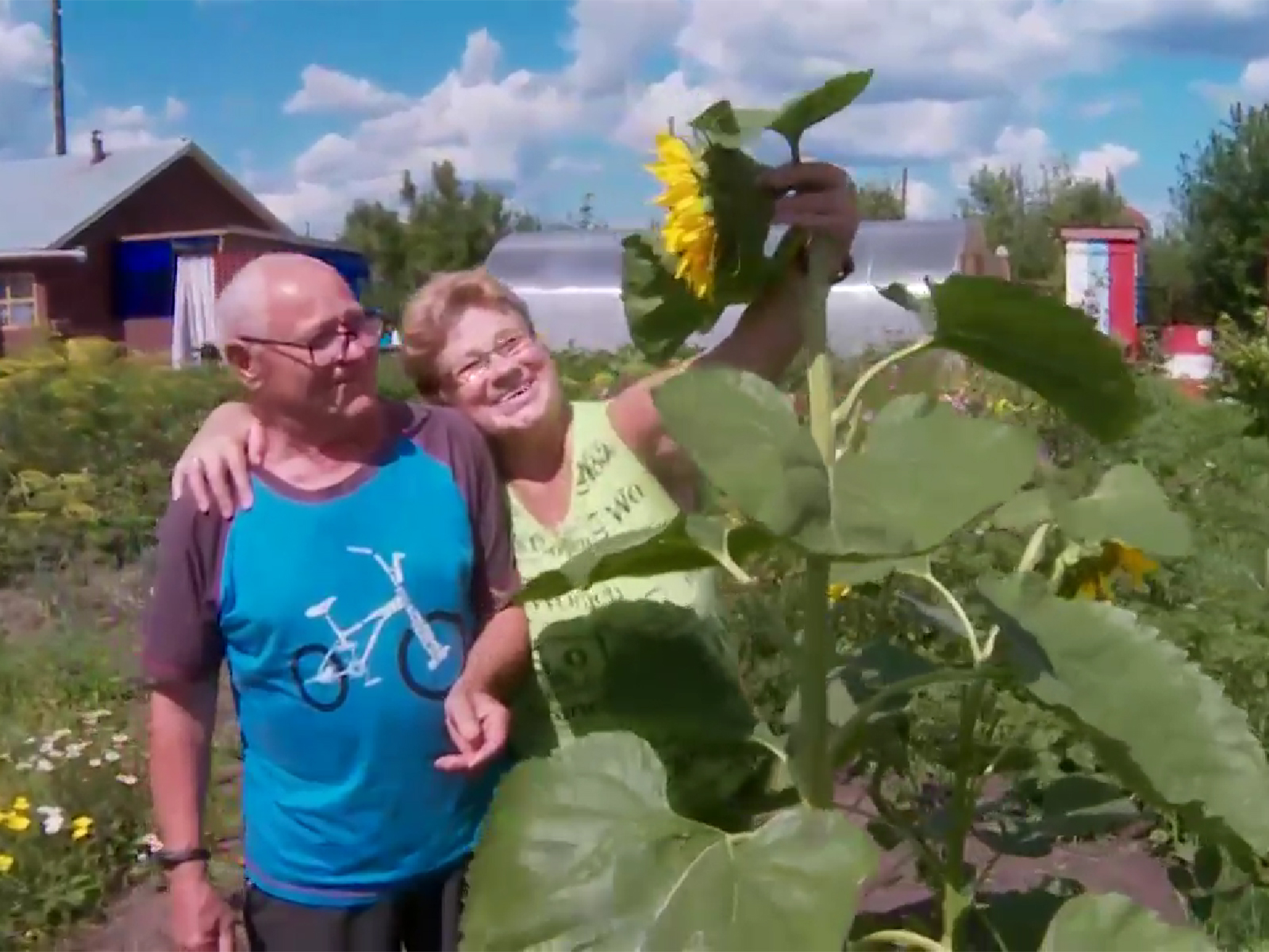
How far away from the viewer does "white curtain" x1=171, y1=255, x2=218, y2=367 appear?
54.4 feet

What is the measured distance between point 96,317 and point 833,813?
20348 millimetres

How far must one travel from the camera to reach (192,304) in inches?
710

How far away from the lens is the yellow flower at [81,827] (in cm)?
305

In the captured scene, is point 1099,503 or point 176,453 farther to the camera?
point 176,453

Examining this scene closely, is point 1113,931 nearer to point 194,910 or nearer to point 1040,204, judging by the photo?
point 194,910

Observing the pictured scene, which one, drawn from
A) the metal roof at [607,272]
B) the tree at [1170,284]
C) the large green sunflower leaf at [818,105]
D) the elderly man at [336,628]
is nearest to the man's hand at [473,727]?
the elderly man at [336,628]

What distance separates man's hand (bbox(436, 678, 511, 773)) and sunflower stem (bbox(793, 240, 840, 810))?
1.93 ft

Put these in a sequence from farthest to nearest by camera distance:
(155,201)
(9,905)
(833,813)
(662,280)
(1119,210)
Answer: (1119,210)
(155,201)
(9,905)
(662,280)
(833,813)

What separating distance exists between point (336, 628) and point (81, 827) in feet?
5.81

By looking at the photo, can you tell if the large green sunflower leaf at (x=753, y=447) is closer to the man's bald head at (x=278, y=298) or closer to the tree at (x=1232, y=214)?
the man's bald head at (x=278, y=298)

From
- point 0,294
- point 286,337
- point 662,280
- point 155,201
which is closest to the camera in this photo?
point 662,280

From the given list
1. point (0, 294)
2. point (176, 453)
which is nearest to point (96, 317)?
point (0, 294)

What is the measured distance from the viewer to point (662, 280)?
104 centimetres

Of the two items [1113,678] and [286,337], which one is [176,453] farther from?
[1113,678]
